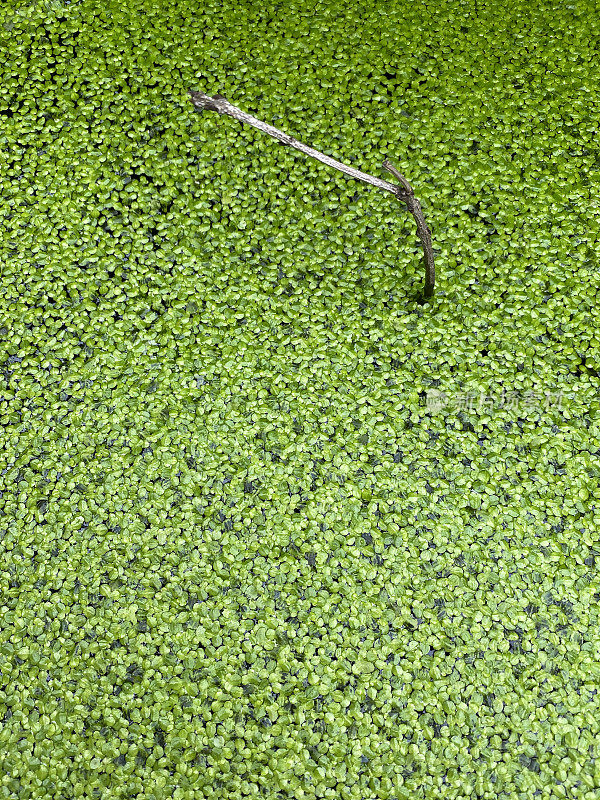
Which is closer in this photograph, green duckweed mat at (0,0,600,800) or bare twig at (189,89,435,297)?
green duckweed mat at (0,0,600,800)

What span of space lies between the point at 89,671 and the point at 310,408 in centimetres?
88

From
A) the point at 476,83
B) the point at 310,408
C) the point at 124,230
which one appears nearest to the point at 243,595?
the point at 310,408

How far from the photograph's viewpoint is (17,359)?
206 centimetres

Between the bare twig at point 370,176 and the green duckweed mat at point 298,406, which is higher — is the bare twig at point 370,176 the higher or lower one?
the higher one

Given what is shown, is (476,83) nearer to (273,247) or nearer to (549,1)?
(549,1)

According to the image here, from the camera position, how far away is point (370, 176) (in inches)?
73.9

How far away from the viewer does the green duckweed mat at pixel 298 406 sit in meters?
1.68

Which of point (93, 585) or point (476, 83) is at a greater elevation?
point (476, 83)

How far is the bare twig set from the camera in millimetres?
1893

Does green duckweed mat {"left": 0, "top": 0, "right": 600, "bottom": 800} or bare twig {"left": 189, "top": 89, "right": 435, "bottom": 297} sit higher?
bare twig {"left": 189, "top": 89, "right": 435, "bottom": 297}

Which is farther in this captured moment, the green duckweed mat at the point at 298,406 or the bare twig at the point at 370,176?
the bare twig at the point at 370,176

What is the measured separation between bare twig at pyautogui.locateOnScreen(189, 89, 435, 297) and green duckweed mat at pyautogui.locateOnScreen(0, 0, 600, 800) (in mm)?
91

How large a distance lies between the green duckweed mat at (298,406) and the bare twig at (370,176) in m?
0.09

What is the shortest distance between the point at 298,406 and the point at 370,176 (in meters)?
0.66
